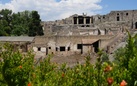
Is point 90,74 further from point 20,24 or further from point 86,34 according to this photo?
point 20,24

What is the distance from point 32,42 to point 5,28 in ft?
76.0

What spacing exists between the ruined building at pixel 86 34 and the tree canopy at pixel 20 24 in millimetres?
2122

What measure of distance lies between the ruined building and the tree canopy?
2.12 m

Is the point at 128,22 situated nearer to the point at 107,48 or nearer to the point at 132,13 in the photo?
the point at 132,13

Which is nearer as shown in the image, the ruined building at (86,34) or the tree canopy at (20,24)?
the ruined building at (86,34)

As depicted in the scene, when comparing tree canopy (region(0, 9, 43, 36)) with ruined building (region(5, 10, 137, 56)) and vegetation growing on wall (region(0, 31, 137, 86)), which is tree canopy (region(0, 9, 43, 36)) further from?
vegetation growing on wall (region(0, 31, 137, 86))

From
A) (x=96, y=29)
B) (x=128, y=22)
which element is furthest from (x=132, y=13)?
(x=96, y=29)

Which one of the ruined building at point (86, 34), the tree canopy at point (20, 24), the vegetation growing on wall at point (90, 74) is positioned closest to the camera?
the vegetation growing on wall at point (90, 74)

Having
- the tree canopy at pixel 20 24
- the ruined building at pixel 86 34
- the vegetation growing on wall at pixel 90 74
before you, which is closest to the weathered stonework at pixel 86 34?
the ruined building at pixel 86 34

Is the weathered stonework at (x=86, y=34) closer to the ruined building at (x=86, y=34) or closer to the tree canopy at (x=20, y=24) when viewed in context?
the ruined building at (x=86, y=34)

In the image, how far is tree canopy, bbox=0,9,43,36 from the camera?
63.5 meters

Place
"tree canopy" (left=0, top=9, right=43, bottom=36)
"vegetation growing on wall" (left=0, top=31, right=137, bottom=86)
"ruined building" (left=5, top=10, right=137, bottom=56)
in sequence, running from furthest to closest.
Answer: "tree canopy" (left=0, top=9, right=43, bottom=36)
"ruined building" (left=5, top=10, right=137, bottom=56)
"vegetation growing on wall" (left=0, top=31, right=137, bottom=86)

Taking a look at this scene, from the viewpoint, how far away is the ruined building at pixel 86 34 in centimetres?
4547

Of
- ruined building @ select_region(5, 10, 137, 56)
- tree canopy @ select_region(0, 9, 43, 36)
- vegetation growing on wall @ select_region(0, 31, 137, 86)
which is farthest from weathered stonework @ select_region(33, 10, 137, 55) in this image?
vegetation growing on wall @ select_region(0, 31, 137, 86)
